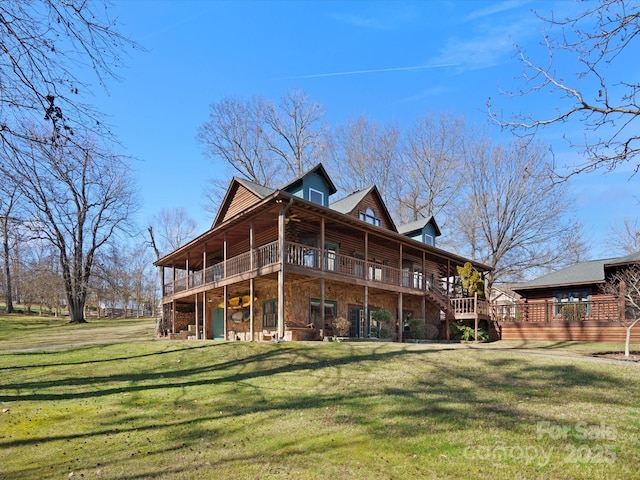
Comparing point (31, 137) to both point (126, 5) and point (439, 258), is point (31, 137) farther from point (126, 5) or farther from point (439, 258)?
point (439, 258)

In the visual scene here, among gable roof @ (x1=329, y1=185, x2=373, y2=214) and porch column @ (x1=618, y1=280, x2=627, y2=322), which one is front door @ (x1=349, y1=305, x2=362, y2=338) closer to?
gable roof @ (x1=329, y1=185, x2=373, y2=214)

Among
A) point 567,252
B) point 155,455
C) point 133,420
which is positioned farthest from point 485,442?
point 567,252

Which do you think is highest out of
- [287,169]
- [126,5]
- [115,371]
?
[287,169]

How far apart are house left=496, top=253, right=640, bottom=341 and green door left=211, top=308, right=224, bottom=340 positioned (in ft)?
52.4

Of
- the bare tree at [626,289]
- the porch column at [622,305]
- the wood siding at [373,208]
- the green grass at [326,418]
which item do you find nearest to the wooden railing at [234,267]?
the green grass at [326,418]

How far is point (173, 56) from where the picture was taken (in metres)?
7.08

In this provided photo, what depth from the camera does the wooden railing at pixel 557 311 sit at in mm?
21195

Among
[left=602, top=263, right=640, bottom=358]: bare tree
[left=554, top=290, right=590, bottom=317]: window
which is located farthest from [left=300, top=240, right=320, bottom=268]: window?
[left=554, top=290, right=590, bottom=317]: window

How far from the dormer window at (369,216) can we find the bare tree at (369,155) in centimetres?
1437

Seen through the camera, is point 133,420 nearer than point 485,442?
No

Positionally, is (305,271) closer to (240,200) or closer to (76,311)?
(240,200)

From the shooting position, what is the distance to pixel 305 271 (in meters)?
16.6

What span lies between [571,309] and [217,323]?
1980cm

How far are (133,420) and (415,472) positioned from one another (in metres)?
5.19
